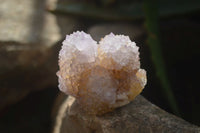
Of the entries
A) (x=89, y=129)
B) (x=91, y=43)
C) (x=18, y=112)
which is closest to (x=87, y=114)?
(x=89, y=129)

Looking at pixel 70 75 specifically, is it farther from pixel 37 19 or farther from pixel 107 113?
pixel 37 19

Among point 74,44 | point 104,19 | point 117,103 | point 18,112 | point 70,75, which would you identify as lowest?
point 18,112

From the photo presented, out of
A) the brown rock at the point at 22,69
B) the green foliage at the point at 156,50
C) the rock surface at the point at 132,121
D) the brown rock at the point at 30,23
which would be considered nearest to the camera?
the rock surface at the point at 132,121

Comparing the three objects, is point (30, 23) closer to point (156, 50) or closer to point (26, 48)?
point (26, 48)

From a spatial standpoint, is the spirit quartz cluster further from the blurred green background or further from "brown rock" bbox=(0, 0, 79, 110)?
"brown rock" bbox=(0, 0, 79, 110)

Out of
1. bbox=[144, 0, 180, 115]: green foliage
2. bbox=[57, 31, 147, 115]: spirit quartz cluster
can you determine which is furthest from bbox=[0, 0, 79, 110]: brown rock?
bbox=[57, 31, 147, 115]: spirit quartz cluster

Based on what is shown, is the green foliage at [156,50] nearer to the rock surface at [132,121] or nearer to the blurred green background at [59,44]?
the blurred green background at [59,44]

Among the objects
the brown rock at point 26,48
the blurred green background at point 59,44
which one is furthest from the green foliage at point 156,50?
the brown rock at point 26,48
